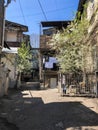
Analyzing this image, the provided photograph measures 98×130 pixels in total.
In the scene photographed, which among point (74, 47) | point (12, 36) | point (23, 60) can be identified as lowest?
point (23, 60)

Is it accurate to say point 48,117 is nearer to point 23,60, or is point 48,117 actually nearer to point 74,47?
point 74,47

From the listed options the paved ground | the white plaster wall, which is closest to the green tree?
the white plaster wall

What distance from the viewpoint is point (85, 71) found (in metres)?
20.6

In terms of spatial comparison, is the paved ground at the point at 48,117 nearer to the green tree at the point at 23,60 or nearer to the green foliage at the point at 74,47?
the green foliage at the point at 74,47

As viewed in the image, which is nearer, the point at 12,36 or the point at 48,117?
the point at 48,117

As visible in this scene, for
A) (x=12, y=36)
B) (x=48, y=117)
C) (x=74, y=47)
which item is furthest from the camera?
(x=12, y=36)

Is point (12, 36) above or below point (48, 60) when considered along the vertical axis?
above

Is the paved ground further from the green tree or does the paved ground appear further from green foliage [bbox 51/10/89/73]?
the green tree

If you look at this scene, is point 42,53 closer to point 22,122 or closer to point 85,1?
point 85,1

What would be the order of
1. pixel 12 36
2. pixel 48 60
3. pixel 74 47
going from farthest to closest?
pixel 12 36 → pixel 48 60 → pixel 74 47

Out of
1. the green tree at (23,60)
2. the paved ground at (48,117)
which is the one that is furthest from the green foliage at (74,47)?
the green tree at (23,60)

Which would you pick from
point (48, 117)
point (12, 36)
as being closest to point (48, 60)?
point (12, 36)

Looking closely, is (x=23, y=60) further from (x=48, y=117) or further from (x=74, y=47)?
(x=48, y=117)

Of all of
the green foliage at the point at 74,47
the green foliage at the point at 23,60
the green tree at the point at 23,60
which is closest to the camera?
the green foliage at the point at 74,47
